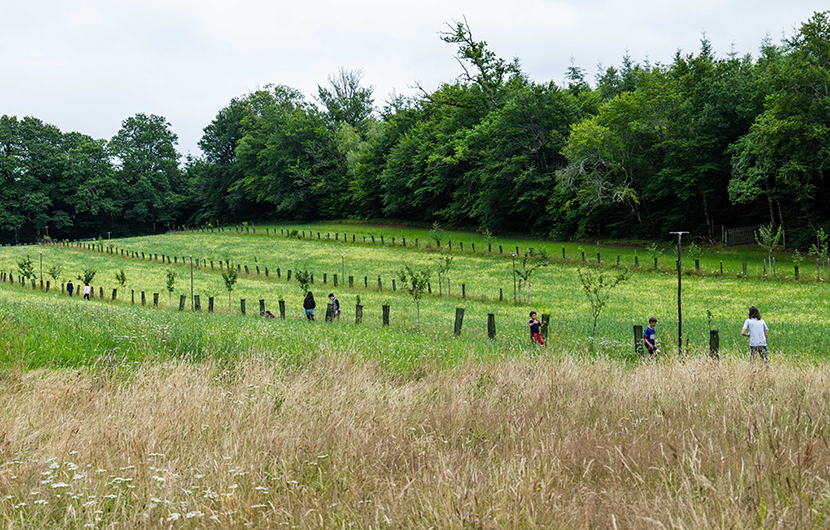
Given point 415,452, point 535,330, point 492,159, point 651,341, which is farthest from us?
point 492,159

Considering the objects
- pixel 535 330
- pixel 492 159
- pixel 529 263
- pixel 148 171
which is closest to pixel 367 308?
pixel 535 330

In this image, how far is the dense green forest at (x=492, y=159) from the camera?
41.4m

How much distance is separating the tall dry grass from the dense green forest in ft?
127

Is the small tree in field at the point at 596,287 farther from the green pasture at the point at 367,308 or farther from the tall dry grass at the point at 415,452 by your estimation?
the tall dry grass at the point at 415,452

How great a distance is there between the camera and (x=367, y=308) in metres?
27.4

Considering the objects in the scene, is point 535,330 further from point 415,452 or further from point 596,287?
point 415,452

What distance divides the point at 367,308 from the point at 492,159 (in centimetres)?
3422

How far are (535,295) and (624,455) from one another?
2777cm

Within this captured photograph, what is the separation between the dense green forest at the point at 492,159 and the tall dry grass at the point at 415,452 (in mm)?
38750

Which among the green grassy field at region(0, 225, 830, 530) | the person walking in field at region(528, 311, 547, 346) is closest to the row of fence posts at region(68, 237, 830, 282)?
the person walking in field at region(528, 311, 547, 346)

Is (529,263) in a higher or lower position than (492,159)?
lower

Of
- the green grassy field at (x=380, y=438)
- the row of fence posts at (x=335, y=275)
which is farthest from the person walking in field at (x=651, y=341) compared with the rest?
the row of fence posts at (x=335, y=275)

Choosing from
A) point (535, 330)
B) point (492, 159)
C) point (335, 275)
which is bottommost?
point (335, 275)

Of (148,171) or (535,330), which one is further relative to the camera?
(148,171)
